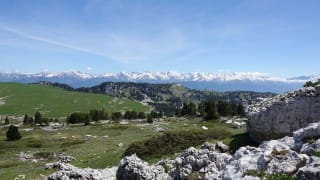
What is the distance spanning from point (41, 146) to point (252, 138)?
5998cm

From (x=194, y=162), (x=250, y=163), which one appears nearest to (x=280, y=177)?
(x=250, y=163)

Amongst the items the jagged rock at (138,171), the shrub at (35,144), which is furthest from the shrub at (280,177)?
the shrub at (35,144)

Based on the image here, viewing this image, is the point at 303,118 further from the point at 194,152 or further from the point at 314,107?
the point at 194,152

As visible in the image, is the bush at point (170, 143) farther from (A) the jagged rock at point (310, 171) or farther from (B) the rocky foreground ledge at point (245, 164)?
(A) the jagged rock at point (310, 171)

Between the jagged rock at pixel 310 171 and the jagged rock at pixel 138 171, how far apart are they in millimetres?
12263

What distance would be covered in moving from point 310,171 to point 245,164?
4.14 meters

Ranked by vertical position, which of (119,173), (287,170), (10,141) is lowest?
(10,141)

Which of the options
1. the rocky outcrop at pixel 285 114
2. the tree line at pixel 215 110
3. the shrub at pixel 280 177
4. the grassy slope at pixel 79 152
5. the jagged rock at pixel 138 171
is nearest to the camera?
the shrub at pixel 280 177

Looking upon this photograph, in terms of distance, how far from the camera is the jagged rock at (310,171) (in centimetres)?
1799

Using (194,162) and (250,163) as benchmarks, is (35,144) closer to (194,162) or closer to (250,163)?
(194,162)

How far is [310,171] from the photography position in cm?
1827

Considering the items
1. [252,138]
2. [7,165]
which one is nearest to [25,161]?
[7,165]

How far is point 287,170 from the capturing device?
65.9ft

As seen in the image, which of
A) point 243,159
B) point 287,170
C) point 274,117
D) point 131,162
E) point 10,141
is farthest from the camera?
point 10,141
